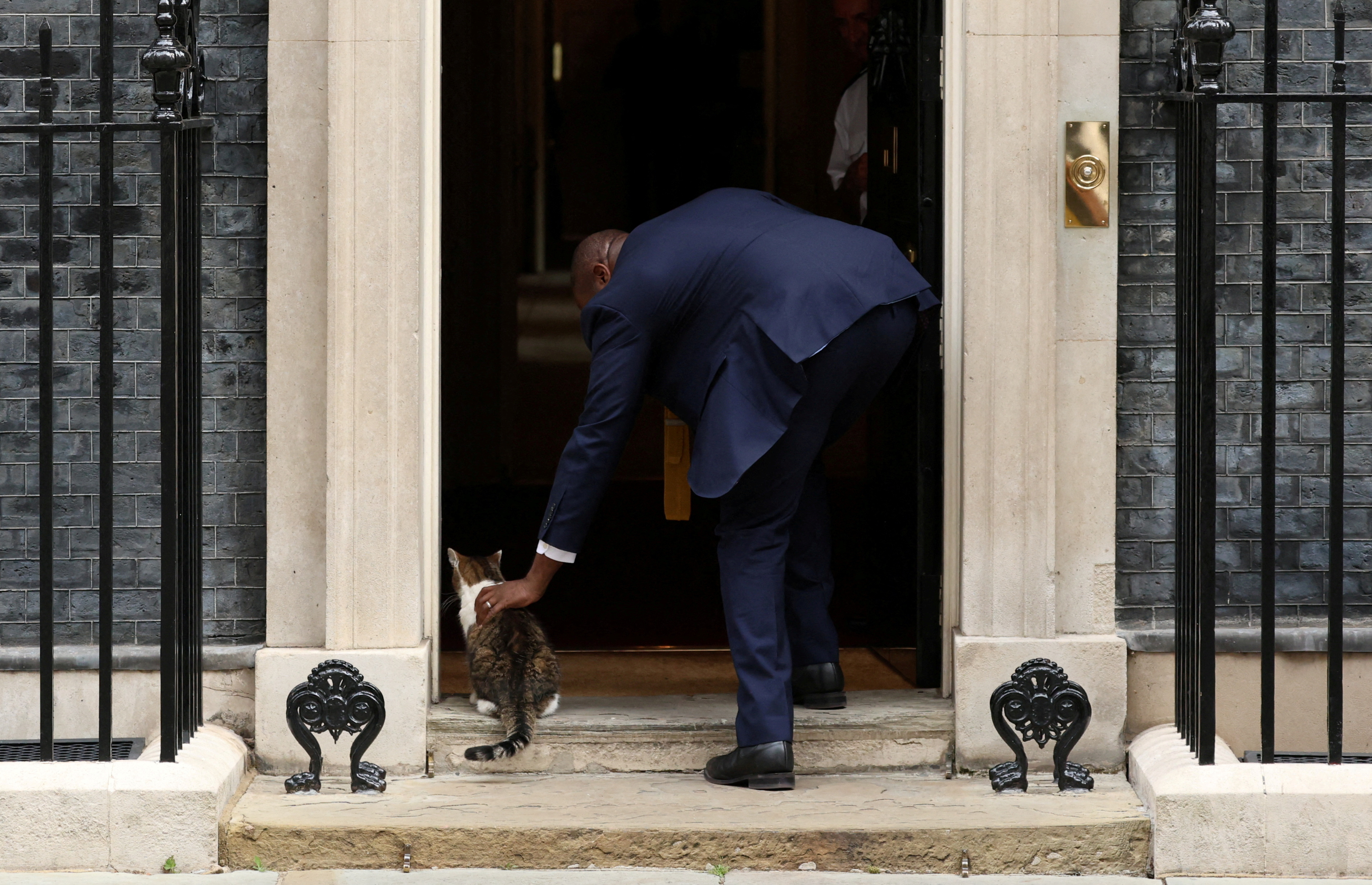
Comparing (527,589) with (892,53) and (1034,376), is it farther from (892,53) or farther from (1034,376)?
(892,53)

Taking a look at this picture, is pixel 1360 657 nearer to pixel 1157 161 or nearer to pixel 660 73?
pixel 1157 161

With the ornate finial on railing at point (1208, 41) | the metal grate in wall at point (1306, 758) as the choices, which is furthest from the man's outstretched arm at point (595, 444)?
the metal grate in wall at point (1306, 758)

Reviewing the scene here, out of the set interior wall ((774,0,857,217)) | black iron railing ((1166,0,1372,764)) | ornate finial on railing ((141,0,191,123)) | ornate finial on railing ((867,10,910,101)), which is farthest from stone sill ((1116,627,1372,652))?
interior wall ((774,0,857,217))

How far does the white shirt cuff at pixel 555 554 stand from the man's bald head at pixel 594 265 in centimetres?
77

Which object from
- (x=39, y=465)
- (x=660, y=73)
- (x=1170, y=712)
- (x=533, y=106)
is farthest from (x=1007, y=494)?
(x=533, y=106)

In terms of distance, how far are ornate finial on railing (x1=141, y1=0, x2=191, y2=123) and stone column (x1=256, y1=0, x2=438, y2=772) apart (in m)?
0.47

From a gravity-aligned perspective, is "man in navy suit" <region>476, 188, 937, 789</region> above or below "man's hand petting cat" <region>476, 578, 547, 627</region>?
above

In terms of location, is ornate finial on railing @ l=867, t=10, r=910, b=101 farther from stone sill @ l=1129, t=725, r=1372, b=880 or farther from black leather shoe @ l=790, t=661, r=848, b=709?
stone sill @ l=1129, t=725, r=1372, b=880

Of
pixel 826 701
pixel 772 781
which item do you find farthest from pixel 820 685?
pixel 772 781

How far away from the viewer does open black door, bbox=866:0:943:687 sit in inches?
210

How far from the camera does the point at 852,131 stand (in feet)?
22.7

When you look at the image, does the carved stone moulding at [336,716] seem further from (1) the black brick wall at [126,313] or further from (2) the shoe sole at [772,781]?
(2) the shoe sole at [772,781]

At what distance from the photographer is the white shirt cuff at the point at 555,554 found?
475 centimetres

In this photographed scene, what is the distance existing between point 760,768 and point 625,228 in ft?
42.2
